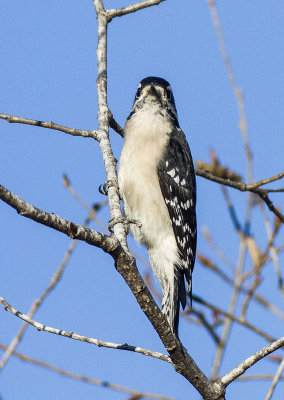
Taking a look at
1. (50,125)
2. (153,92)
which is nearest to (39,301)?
(50,125)

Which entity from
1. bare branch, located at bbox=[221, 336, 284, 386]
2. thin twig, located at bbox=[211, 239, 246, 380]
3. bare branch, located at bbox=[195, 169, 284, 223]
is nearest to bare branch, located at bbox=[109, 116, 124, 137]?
bare branch, located at bbox=[195, 169, 284, 223]

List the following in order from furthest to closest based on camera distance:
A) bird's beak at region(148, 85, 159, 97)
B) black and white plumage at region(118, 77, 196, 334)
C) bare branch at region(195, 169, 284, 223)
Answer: bird's beak at region(148, 85, 159, 97) < black and white plumage at region(118, 77, 196, 334) < bare branch at region(195, 169, 284, 223)

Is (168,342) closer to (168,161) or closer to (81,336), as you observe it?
(81,336)

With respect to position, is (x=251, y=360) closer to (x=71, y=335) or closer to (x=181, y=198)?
(x=71, y=335)

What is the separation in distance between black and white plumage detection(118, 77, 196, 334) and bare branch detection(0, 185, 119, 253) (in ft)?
6.85

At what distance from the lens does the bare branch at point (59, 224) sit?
8.69ft

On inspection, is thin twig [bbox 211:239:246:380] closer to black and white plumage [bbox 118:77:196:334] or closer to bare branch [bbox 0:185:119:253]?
black and white plumage [bbox 118:77:196:334]

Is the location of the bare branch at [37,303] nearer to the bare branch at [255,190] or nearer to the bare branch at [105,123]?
the bare branch at [105,123]

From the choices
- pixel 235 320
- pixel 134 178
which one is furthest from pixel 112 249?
pixel 134 178

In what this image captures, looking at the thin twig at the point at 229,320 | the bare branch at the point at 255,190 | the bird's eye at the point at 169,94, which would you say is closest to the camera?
the thin twig at the point at 229,320

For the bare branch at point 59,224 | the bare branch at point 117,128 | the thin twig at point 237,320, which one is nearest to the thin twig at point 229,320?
the thin twig at point 237,320

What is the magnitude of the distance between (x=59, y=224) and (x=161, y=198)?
2.69 metres

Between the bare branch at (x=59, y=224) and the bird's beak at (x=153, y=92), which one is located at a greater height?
the bird's beak at (x=153, y=92)

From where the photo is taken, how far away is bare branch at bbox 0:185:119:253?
8.69ft
